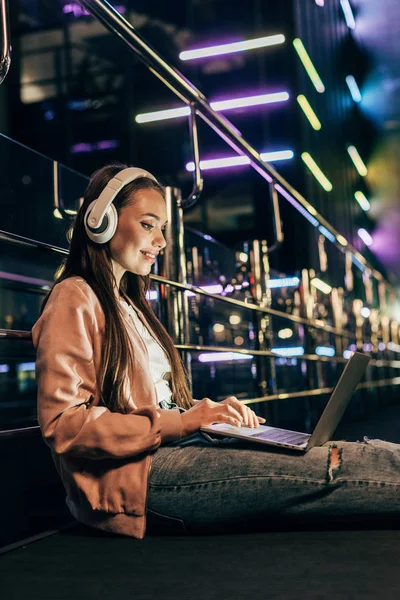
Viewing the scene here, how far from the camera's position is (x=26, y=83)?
1200 cm

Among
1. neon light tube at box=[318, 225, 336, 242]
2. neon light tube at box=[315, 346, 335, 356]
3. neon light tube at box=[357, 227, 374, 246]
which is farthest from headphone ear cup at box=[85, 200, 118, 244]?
neon light tube at box=[357, 227, 374, 246]

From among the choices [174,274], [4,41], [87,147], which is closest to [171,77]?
[174,274]

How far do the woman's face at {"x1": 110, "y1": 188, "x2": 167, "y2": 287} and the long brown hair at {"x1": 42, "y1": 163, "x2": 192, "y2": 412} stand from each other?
0.02 metres

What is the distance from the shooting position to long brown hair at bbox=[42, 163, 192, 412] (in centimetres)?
148

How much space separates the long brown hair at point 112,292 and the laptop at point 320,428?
189mm

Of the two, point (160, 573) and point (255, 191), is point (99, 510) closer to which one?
point (160, 573)

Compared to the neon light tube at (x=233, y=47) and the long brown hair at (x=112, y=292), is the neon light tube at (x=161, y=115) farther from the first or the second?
the long brown hair at (x=112, y=292)

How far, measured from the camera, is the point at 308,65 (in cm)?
972

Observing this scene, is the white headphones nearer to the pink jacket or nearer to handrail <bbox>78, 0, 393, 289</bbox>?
the pink jacket

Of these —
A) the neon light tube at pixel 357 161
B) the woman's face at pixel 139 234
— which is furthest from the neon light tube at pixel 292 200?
the neon light tube at pixel 357 161

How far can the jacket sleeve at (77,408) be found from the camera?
53.8 inches

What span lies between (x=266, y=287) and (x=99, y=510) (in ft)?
6.07

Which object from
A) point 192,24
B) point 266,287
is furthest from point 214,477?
point 192,24

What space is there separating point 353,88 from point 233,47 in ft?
18.5
